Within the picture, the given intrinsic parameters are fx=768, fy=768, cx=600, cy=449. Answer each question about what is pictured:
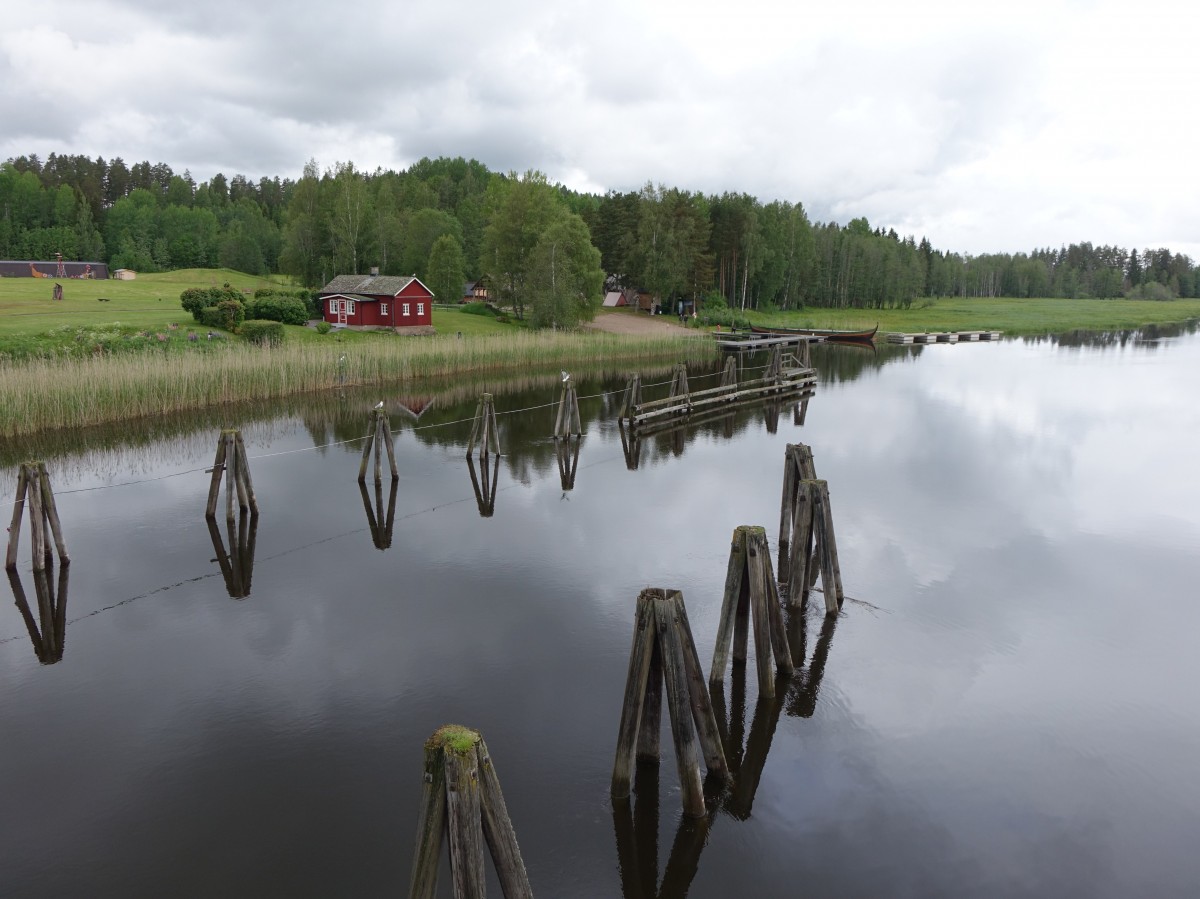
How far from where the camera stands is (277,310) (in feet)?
159

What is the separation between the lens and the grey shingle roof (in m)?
52.5

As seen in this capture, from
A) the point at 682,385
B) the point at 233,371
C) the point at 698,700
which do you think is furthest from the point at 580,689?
the point at 233,371

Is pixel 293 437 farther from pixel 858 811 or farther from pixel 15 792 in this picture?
pixel 858 811

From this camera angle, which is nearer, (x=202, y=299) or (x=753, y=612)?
(x=753, y=612)

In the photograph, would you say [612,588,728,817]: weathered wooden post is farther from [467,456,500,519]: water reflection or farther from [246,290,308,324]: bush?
[246,290,308,324]: bush

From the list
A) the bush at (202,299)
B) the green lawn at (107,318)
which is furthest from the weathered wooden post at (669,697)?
the bush at (202,299)

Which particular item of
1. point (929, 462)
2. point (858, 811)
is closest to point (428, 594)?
point (858, 811)

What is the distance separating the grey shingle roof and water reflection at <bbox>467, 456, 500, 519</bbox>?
32648mm

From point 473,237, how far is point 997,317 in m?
77.2

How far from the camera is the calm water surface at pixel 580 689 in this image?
7.59 m

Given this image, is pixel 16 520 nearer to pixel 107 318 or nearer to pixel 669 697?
pixel 669 697

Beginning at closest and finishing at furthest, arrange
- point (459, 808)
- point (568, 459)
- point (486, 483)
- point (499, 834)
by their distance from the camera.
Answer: point (459, 808), point (499, 834), point (486, 483), point (568, 459)

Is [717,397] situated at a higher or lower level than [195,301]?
lower

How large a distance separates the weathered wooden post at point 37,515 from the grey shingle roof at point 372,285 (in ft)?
131
